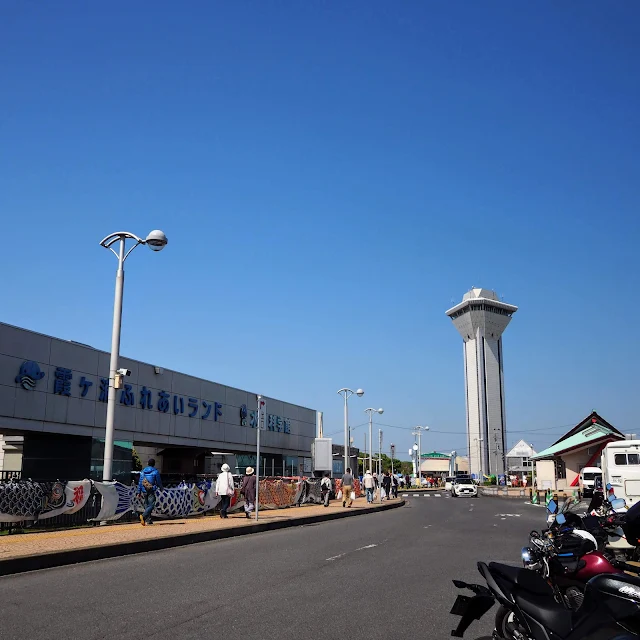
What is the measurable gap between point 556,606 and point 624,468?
75.8 feet

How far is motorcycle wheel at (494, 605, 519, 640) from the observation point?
5518 mm

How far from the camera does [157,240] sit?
19844mm

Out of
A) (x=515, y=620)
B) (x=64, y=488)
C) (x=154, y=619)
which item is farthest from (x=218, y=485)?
(x=515, y=620)

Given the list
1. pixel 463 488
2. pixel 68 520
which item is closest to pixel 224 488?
pixel 68 520

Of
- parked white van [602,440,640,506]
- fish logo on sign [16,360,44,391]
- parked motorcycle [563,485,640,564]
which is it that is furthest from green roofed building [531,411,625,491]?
parked motorcycle [563,485,640,564]

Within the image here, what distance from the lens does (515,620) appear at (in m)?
5.26

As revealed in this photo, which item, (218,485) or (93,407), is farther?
(93,407)

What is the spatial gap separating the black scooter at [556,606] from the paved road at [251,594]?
91.5 inches

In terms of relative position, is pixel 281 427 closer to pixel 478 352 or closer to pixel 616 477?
pixel 616 477

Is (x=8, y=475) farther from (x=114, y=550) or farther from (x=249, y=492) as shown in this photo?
(x=114, y=550)

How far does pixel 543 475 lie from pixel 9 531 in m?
52.0

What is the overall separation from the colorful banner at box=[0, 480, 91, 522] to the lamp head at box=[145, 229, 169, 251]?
6.51 meters

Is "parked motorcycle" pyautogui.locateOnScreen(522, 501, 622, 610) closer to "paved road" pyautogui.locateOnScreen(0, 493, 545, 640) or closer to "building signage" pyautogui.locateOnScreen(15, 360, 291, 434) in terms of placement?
"paved road" pyautogui.locateOnScreen(0, 493, 545, 640)

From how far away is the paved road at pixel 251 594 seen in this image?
7.22m
